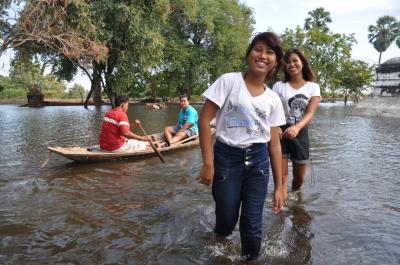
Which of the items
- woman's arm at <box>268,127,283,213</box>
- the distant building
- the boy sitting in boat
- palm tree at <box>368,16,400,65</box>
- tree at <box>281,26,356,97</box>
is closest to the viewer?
woman's arm at <box>268,127,283,213</box>

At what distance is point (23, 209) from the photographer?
5191 millimetres

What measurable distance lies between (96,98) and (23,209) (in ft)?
117

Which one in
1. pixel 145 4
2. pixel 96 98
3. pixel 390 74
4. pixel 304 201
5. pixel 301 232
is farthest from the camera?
pixel 96 98

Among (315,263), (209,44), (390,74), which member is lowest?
(315,263)

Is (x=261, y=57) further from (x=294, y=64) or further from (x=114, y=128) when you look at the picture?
(x=114, y=128)

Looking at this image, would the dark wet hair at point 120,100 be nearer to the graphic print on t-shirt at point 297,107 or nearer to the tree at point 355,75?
the graphic print on t-shirt at point 297,107

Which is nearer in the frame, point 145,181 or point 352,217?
point 352,217

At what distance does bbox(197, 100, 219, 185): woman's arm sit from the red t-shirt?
5.14 m

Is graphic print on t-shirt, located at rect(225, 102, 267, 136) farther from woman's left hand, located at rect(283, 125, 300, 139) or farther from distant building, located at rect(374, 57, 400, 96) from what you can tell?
distant building, located at rect(374, 57, 400, 96)

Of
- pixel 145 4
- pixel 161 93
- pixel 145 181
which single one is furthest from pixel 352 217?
pixel 161 93

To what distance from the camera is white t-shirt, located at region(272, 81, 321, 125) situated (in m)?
4.78

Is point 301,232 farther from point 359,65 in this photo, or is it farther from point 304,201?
point 359,65

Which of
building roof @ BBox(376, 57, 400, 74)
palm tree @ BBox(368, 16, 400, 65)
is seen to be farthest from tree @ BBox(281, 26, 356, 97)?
palm tree @ BBox(368, 16, 400, 65)

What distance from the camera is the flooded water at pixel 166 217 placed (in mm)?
3836
